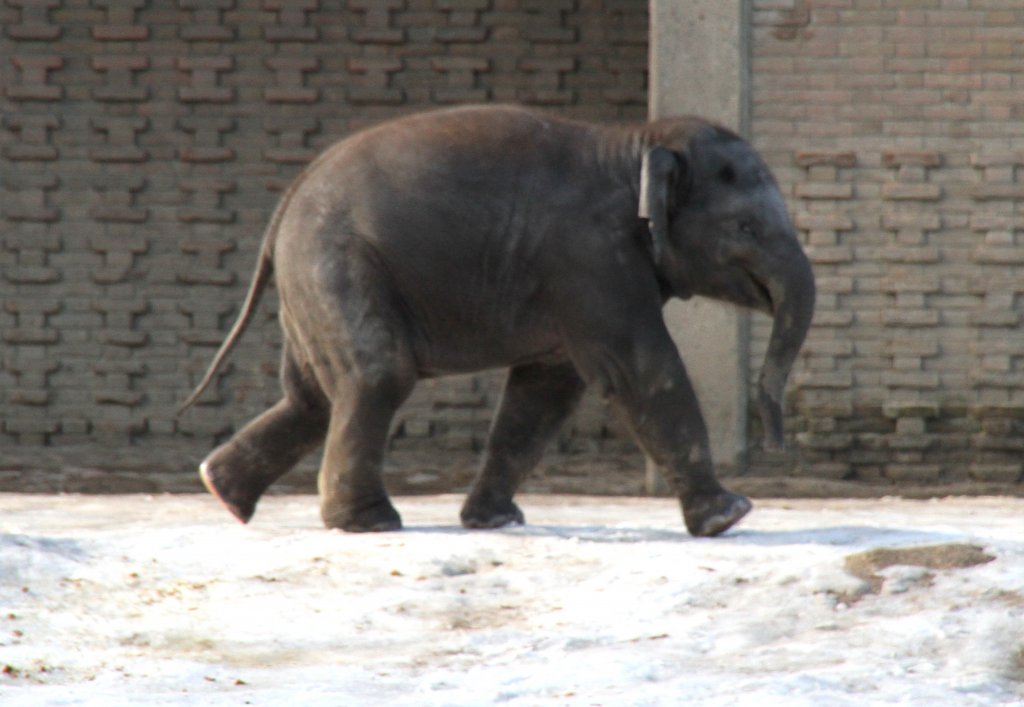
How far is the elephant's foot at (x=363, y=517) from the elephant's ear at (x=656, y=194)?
1146 mm

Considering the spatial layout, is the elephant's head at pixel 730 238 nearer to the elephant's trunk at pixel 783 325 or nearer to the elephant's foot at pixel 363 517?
the elephant's trunk at pixel 783 325

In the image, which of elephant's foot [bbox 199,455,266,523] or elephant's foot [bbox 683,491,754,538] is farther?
elephant's foot [bbox 199,455,266,523]

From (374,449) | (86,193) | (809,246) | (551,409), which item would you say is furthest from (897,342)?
(86,193)

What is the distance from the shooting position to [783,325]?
19.6 ft

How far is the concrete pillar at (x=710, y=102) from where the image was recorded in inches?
369

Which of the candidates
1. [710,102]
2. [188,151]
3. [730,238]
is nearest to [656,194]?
[730,238]

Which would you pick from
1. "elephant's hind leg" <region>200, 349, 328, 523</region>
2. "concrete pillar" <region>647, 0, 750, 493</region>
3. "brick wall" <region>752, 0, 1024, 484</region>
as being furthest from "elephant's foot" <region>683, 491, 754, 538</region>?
"brick wall" <region>752, 0, 1024, 484</region>

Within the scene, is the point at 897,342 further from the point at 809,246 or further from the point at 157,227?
the point at 157,227

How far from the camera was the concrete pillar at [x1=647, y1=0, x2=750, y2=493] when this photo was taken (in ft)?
30.7

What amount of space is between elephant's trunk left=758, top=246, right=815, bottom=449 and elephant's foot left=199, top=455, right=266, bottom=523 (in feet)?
5.49

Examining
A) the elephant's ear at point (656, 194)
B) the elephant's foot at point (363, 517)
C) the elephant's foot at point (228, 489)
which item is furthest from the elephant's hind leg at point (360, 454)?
the elephant's ear at point (656, 194)

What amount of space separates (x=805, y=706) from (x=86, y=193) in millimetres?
8325

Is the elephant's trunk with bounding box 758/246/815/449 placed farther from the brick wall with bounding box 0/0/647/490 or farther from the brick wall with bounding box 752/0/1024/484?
the brick wall with bounding box 0/0/647/490

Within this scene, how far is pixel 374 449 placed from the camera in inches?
238
